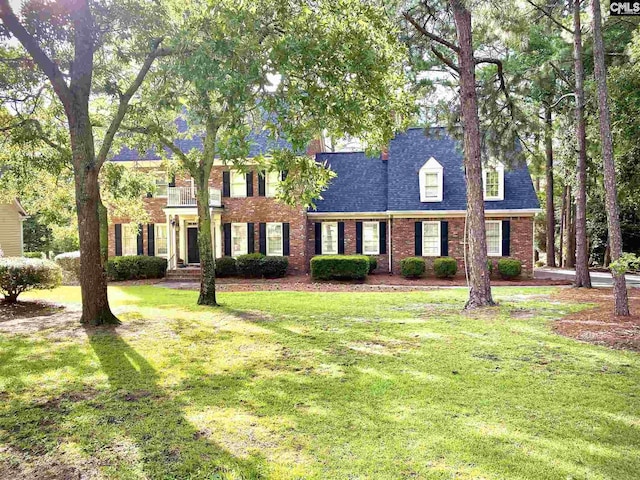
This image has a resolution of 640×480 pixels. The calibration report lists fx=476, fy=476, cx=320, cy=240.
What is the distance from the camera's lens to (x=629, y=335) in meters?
7.96

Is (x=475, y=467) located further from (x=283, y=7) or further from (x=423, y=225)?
(x=423, y=225)

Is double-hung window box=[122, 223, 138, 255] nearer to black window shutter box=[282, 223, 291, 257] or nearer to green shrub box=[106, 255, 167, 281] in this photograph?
green shrub box=[106, 255, 167, 281]

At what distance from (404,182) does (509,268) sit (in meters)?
6.13

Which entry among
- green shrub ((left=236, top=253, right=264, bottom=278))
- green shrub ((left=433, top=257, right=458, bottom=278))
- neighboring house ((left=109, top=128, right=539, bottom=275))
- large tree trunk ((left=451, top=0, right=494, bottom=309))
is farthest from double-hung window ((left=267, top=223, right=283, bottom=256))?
large tree trunk ((left=451, top=0, right=494, bottom=309))

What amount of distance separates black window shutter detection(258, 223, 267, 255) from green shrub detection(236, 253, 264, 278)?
988 millimetres

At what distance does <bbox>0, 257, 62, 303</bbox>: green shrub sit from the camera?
11.7 m

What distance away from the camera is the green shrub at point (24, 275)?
11.7 metres

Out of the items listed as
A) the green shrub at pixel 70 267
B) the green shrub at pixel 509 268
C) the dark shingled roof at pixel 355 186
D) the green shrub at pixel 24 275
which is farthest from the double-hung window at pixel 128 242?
the green shrub at pixel 509 268

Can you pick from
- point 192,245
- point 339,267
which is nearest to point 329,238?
point 339,267

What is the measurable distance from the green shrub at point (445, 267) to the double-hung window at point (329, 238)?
15.6 feet

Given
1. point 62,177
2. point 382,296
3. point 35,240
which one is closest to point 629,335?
point 382,296

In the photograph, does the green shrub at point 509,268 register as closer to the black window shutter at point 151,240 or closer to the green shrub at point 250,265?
the green shrub at point 250,265

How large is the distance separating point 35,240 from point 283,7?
3565cm

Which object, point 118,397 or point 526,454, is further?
point 118,397
